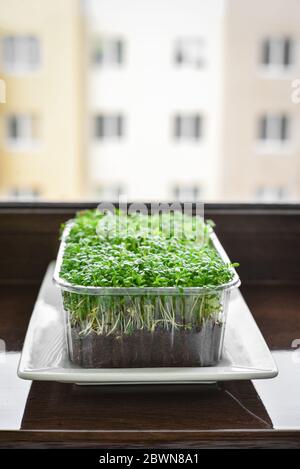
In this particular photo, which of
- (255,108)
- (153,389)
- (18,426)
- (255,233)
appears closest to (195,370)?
(153,389)

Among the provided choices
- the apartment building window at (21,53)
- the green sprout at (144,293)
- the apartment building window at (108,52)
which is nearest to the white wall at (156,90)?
the apartment building window at (108,52)

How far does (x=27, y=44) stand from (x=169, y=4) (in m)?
2.29

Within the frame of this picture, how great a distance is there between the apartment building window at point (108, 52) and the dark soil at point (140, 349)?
994 centimetres

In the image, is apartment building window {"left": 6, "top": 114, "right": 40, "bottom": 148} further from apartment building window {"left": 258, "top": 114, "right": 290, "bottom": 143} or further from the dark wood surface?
the dark wood surface

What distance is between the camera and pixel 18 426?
0.63 meters

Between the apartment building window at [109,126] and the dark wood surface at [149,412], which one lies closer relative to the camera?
the dark wood surface at [149,412]

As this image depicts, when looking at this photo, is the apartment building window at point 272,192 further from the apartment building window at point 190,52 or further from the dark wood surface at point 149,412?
the dark wood surface at point 149,412

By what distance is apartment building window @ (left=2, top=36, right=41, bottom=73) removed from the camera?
9.37 metres

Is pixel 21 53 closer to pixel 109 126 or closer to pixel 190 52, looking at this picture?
pixel 109 126

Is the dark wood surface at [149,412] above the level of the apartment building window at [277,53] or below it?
below

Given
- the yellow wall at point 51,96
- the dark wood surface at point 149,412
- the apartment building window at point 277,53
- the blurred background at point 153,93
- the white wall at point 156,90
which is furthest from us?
the white wall at point 156,90

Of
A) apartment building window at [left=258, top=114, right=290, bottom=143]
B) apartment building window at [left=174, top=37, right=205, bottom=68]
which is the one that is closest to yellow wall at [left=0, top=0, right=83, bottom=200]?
apartment building window at [left=174, top=37, right=205, bottom=68]

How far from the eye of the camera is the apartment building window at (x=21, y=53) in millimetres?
9367

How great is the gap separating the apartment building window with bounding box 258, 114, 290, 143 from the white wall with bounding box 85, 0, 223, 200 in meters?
0.73
